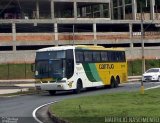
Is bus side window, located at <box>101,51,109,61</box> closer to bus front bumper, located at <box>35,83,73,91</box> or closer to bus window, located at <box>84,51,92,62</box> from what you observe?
bus window, located at <box>84,51,92,62</box>

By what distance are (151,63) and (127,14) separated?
19070 millimetres

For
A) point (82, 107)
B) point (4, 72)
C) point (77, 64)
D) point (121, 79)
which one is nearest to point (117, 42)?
point (4, 72)

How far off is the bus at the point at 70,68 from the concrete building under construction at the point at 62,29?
108 feet

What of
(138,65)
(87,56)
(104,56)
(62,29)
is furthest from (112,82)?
(62,29)

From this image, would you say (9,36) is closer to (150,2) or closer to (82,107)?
(150,2)

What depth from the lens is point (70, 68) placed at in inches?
1390

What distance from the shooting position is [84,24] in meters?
82.4

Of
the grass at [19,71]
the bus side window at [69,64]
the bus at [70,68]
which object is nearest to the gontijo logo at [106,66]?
the bus at [70,68]

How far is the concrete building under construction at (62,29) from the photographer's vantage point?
241ft

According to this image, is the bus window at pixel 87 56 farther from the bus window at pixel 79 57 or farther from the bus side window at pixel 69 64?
the bus side window at pixel 69 64

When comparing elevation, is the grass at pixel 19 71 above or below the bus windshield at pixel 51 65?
below

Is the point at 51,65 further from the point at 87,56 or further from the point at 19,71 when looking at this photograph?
the point at 19,71

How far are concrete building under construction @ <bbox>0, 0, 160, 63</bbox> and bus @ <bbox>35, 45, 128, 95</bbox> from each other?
32.9 metres

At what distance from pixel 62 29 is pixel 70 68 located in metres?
45.7
